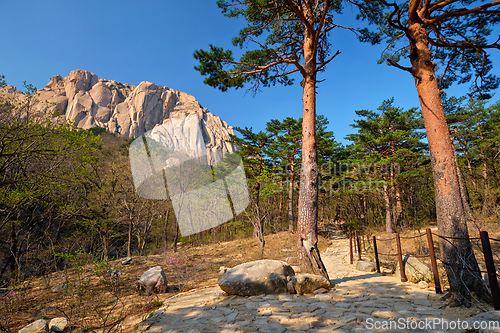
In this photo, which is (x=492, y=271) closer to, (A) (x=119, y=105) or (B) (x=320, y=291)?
(B) (x=320, y=291)

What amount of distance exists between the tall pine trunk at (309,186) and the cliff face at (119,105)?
226 feet

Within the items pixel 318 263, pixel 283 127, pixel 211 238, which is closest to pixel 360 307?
pixel 318 263

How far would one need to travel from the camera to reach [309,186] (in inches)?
208

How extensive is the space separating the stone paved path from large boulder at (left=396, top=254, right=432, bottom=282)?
257 millimetres

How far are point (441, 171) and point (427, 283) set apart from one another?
89.4 inches

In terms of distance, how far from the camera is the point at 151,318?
132 inches

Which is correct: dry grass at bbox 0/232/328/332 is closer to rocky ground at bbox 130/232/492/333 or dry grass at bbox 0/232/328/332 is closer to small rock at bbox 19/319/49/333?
small rock at bbox 19/319/49/333

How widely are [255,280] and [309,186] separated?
2380mm

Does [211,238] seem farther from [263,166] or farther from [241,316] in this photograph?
[241,316]

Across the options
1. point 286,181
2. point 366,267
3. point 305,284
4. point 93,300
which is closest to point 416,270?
point 366,267

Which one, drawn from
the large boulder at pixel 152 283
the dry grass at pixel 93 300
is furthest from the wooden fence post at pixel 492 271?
the large boulder at pixel 152 283

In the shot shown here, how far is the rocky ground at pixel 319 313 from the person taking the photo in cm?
263

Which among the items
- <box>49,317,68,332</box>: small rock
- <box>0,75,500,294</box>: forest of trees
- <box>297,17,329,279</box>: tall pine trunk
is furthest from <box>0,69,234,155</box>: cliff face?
<box>49,317,68,332</box>: small rock

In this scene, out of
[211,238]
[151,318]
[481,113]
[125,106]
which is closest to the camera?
[151,318]
